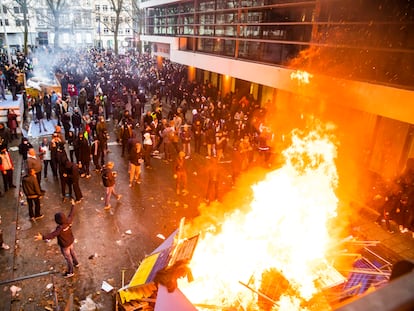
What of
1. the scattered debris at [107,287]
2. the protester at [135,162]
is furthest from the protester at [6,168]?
the scattered debris at [107,287]

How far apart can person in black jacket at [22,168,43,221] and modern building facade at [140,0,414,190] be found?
1025 cm

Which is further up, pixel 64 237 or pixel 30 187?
pixel 30 187

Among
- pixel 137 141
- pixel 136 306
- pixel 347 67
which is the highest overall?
pixel 347 67

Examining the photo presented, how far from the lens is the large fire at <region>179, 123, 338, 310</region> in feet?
18.7

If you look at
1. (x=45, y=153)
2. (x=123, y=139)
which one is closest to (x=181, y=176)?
(x=123, y=139)

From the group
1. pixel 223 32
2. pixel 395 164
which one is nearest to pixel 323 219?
pixel 395 164

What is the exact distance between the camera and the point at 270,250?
20.8 feet

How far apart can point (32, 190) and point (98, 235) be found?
2244 mm

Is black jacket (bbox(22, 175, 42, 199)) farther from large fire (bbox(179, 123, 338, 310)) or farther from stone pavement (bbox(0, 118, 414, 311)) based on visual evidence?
large fire (bbox(179, 123, 338, 310))

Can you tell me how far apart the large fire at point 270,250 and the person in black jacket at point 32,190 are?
208 inches

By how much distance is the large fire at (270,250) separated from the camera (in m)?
5.69

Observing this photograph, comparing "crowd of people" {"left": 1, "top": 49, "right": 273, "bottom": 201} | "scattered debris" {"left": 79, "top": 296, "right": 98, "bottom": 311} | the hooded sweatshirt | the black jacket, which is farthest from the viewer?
"crowd of people" {"left": 1, "top": 49, "right": 273, "bottom": 201}

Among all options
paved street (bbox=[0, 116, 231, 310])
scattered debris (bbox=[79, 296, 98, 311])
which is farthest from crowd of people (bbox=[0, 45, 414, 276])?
scattered debris (bbox=[79, 296, 98, 311])

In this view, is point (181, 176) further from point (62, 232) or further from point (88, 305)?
point (88, 305)
